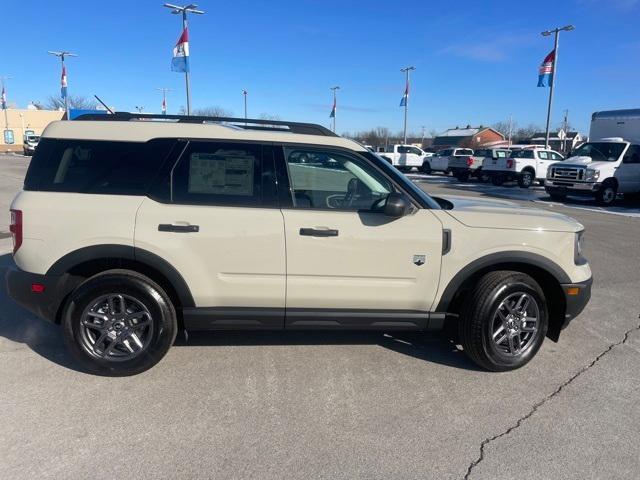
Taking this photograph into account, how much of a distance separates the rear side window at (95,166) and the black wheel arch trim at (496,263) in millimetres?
2376

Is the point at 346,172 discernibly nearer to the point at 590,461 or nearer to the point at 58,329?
the point at 590,461

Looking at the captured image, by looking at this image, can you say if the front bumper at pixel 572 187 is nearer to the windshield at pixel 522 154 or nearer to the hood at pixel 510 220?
the windshield at pixel 522 154

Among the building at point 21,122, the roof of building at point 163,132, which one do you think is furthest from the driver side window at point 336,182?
the building at point 21,122

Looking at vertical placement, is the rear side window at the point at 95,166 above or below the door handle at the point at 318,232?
above

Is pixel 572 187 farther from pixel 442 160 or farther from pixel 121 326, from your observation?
pixel 121 326

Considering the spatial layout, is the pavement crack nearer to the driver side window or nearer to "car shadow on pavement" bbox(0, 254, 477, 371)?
"car shadow on pavement" bbox(0, 254, 477, 371)

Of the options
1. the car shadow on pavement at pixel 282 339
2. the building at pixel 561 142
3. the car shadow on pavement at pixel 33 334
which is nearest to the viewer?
the car shadow on pavement at pixel 33 334

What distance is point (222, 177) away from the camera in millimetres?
3619

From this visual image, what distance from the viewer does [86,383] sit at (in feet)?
11.5

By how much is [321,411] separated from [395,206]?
1.51 metres

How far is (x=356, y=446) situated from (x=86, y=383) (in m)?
2.02

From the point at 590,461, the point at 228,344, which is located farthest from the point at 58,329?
the point at 590,461

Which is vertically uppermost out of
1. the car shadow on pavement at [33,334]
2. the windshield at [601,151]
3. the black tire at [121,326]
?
the windshield at [601,151]

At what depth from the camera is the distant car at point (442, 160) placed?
102ft
